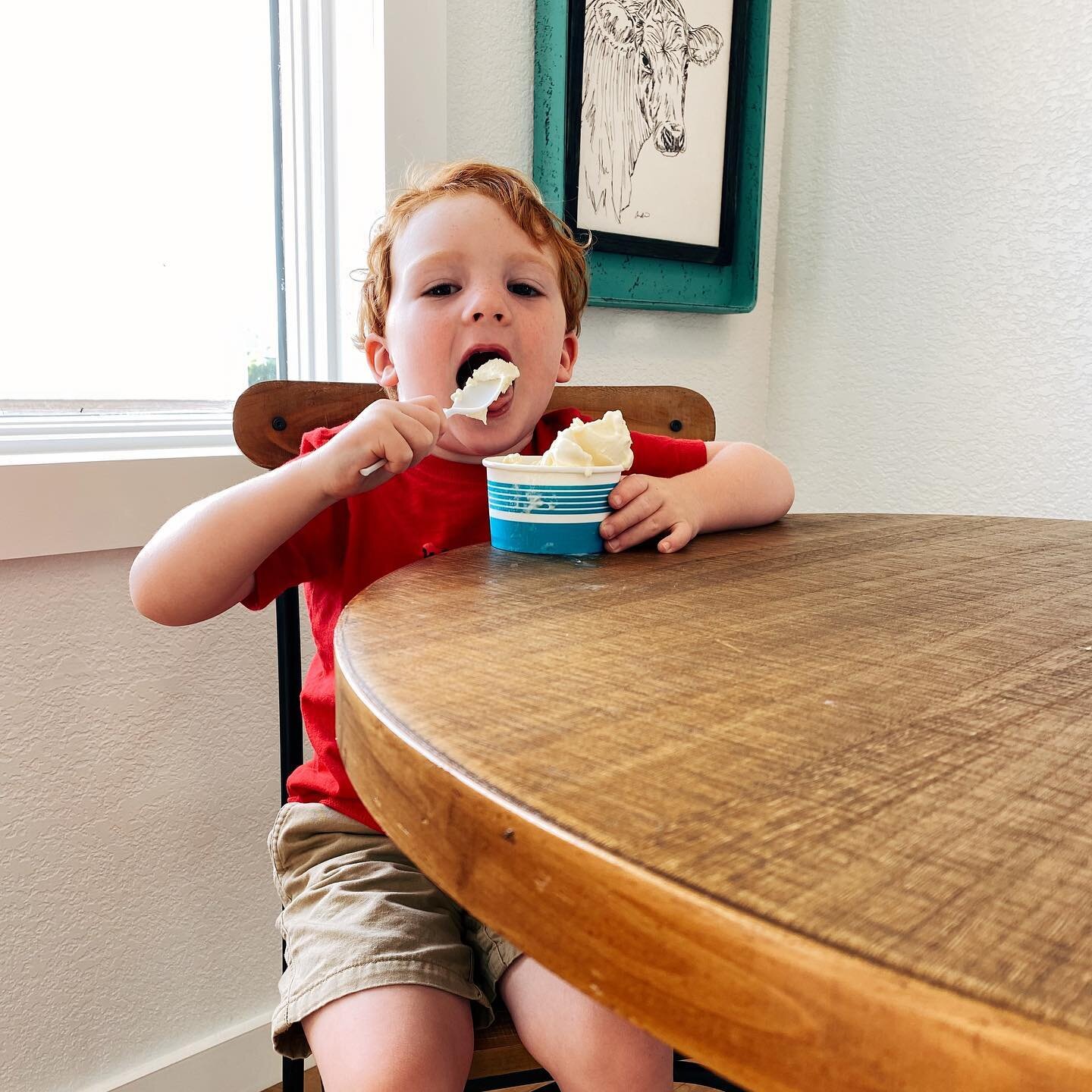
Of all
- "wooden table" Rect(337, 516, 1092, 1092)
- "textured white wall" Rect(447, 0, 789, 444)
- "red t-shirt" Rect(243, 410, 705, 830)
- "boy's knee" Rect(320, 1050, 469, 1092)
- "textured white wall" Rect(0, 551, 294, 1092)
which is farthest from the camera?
"textured white wall" Rect(447, 0, 789, 444)

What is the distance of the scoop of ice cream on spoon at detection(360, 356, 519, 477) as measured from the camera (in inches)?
34.5

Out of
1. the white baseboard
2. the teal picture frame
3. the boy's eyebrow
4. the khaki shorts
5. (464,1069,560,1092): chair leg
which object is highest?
the teal picture frame

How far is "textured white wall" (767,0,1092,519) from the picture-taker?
5.32ft

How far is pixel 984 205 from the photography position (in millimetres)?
1717

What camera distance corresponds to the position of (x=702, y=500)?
87cm

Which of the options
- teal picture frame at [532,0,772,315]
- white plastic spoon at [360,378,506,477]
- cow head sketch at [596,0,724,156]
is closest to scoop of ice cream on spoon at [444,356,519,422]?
white plastic spoon at [360,378,506,477]

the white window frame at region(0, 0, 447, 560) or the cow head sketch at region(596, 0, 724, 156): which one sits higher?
the cow head sketch at region(596, 0, 724, 156)

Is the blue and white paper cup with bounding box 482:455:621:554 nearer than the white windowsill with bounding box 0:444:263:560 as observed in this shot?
Yes

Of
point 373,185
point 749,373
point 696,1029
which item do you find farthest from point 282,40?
point 696,1029

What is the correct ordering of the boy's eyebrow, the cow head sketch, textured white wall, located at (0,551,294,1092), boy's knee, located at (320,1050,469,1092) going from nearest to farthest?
boy's knee, located at (320,1050,469,1092) < the boy's eyebrow < textured white wall, located at (0,551,294,1092) < the cow head sketch

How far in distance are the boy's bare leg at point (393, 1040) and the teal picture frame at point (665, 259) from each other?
1215 mm

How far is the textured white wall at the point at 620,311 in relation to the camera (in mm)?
1395

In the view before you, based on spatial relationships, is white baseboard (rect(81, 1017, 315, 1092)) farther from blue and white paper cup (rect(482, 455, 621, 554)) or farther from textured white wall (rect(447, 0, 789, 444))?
textured white wall (rect(447, 0, 789, 444))

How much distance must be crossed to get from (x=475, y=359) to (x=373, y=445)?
0.86 ft
